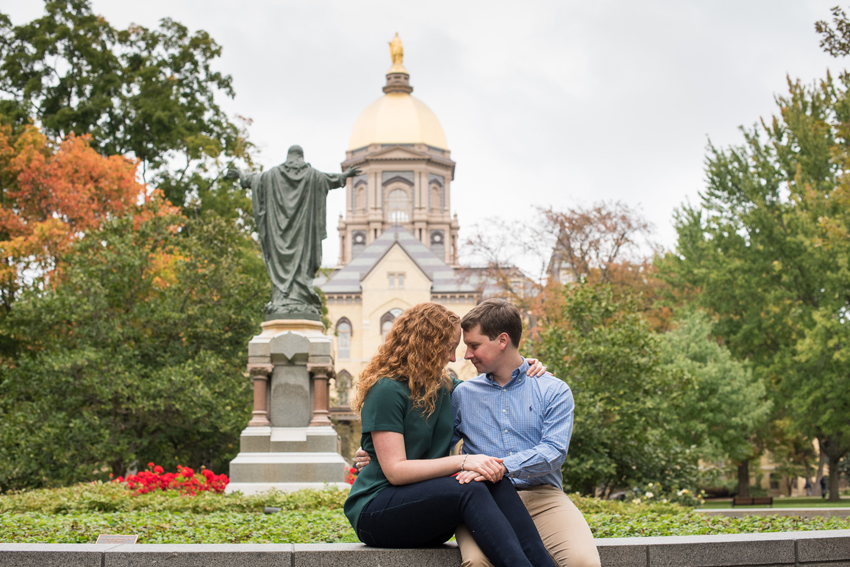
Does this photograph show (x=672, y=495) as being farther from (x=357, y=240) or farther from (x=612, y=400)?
(x=357, y=240)

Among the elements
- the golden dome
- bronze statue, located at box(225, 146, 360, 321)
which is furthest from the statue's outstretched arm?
the golden dome

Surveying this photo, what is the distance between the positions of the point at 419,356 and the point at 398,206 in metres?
77.5

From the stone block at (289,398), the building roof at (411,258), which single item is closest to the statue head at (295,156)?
the stone block at (289,398)

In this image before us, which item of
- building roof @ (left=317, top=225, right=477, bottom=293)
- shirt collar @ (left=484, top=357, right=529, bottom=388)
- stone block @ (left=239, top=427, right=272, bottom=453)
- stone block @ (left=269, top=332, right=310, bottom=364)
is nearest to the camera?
shirt collar @ (left=484, top=357, right=529, bottom=388)

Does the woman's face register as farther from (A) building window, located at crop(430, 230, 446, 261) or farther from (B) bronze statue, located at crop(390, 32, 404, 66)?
(B) bronze statue, located at crop(390, 32, 404, 66)

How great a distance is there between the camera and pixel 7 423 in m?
17.3

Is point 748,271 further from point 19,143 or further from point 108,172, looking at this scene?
point 19,143

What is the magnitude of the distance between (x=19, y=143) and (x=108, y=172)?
2.38m

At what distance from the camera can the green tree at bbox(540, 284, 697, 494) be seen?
51.6 feet

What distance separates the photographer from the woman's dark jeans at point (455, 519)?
3.72m

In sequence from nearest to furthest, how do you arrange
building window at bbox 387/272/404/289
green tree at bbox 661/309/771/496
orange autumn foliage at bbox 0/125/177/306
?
orange autumn foliage at bbox 0/125/177/306, green tree at bbox 661/309/771/496, building window at bbox 387/272/404/289

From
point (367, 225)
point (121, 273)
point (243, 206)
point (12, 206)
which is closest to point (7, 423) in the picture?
point (121, 273)

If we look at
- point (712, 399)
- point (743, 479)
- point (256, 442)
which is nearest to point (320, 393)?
point (256, 442)

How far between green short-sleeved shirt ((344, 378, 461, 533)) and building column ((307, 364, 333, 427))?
316 inches
